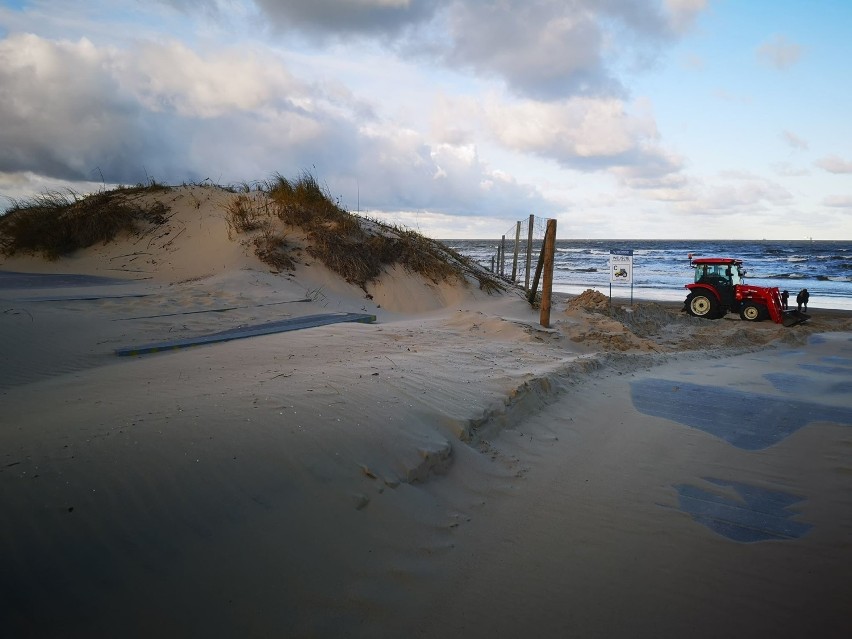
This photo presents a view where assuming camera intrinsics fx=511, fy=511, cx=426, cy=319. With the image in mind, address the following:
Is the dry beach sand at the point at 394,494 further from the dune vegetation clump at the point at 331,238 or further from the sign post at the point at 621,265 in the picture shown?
the sign post at the point at 621,265

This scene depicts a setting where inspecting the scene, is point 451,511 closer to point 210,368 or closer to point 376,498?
point 376,498

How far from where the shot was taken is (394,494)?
3.28 m

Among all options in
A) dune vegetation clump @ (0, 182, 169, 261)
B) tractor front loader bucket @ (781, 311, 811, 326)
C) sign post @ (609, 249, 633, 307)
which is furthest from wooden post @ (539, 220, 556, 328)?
dune vegetation clump @ (0, 182, 169, 261)

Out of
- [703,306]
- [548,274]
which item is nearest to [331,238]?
[548,274]

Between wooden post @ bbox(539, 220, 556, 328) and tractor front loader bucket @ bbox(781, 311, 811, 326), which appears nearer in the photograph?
wooden post @ bbox(539, 220, 556, 328)

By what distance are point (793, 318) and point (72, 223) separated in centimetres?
1910

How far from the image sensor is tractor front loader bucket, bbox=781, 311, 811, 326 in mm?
13406

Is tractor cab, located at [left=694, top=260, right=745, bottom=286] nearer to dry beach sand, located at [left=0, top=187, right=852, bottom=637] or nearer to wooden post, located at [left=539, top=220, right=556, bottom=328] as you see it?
wooden post, located at [left=539, top=220, right=556, bottom=328]

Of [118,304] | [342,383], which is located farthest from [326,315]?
[342,383]

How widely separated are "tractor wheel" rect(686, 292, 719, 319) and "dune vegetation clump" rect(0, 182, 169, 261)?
591 inches

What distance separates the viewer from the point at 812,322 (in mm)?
14047

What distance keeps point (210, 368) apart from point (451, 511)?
2900 millimetres

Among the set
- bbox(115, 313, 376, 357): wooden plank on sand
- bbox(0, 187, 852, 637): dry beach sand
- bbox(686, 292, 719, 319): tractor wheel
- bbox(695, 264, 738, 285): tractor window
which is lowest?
bbox(0, 187, 852, 637): dry beach sand

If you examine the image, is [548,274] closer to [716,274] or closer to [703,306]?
[703,306]
